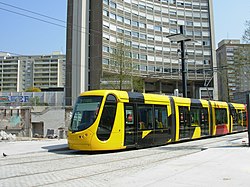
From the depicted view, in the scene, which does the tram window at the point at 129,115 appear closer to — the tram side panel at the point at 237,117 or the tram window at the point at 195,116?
the tram window at the point at 195,116

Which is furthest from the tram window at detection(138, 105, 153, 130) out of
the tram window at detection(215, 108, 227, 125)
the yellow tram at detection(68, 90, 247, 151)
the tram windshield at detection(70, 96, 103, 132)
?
the tram window at detection(215, 108, 227, 125)

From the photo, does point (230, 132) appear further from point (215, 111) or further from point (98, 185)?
point (98, 185)

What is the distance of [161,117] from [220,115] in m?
9.04

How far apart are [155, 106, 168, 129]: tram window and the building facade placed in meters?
40.2

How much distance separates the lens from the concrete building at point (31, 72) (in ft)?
456

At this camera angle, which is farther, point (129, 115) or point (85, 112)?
point (129, 115)

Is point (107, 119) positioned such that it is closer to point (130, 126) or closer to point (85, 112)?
point (85, 112)

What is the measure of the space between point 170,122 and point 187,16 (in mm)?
60936

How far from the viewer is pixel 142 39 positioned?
221 feet

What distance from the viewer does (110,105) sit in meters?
13.6

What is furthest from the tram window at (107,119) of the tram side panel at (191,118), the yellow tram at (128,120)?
the tram side panel at (191,118)

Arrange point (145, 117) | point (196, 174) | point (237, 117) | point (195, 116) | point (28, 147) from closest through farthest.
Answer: point (196, 174), point (145, 117), point (28, 147), point (195, 116), point (237, 117)

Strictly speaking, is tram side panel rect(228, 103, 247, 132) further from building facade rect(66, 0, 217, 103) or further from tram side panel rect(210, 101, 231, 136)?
building facade rect(66, 0, 217, 103)

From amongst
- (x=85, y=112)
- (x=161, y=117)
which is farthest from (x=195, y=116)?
(x=85, y=112)
